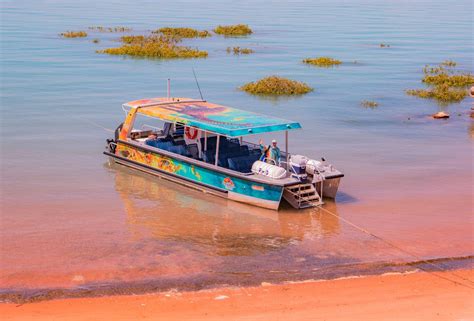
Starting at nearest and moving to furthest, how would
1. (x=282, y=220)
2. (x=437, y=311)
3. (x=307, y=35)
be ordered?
(x=437, y=311) → (x=282, y=220) → (x=307, y=35)

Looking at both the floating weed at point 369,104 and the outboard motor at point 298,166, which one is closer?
the outboard motor at point 298,166

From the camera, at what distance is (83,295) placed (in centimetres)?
1428

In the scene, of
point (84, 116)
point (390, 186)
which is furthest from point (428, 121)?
point (84, 116)

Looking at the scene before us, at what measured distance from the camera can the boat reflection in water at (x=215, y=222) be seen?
17719 mm

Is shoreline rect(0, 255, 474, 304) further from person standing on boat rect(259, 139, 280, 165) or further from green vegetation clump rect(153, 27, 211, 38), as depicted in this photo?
green vegetation clump rect(153, 27, 211, 38)

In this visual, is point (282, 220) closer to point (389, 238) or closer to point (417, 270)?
point (389, 238)

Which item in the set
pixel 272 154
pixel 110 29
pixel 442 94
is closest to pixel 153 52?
pixel 110 29

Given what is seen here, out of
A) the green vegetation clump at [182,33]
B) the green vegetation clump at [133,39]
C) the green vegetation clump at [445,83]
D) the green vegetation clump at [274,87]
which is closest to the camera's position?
the green vegetation clump at [445,83]

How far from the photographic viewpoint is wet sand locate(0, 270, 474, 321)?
1336 centimetres

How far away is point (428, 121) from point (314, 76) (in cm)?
1293

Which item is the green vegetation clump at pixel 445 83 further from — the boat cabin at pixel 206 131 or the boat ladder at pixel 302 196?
the boat ladder at pixel 302 196

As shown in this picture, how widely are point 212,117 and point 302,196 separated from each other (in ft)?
11.8

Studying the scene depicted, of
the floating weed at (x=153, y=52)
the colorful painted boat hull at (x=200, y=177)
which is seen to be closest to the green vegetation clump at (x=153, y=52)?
the floating weed at (x=153, y=52)

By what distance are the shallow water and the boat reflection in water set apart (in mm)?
49
